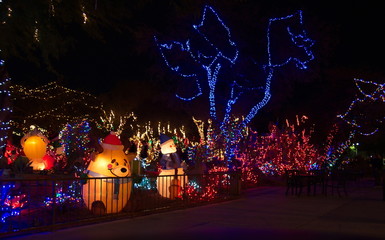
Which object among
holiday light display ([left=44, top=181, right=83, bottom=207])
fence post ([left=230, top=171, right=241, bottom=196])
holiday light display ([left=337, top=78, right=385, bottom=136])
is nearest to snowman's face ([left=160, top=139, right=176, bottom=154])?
fence post ([left=230, top=171, right=241, bottom=196])

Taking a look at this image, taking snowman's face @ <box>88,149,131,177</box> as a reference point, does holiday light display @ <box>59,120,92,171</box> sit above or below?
above

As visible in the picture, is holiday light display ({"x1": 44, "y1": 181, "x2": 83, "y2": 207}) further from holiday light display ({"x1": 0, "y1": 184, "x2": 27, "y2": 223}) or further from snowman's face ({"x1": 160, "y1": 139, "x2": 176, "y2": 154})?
snowman's face ({"x1": 160, "y1": 139, "x2": 176, "y2": 154})

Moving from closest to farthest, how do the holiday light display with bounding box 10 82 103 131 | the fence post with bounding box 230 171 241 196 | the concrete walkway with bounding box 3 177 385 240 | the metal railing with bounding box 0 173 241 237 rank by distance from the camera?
the concrete walkway with bounding box 3 177 385 240
the metal railing with bounding box 0 173 241 237
the fence post with bounding box 230 171 241 196
the holiday light display with bounding box 10 82 103 131

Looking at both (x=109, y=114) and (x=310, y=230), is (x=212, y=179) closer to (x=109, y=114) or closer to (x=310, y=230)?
(x=310, y=230)

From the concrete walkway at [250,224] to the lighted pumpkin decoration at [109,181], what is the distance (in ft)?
2.09

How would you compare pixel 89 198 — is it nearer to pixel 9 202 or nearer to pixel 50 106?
pixel 9 202

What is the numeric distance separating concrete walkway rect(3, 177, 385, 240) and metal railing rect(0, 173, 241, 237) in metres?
0.34

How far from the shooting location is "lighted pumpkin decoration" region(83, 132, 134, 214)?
10883 millimetres

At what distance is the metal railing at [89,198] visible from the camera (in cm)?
912

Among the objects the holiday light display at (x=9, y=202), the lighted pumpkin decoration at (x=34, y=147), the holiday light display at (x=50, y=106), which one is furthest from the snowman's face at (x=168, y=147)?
the holiday light display at (x=50, y=106)

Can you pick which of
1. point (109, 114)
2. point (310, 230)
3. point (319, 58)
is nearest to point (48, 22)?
point (310, 230)

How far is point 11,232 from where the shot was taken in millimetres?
8328

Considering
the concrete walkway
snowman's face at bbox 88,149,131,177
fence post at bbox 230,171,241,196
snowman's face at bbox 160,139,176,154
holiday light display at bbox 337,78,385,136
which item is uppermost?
holiday light display at bbox 337,78,385,136

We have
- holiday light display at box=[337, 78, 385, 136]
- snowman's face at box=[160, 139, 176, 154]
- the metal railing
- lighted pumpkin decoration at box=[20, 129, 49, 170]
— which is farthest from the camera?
holiday light display at box=[337, 78, 385, 136]
